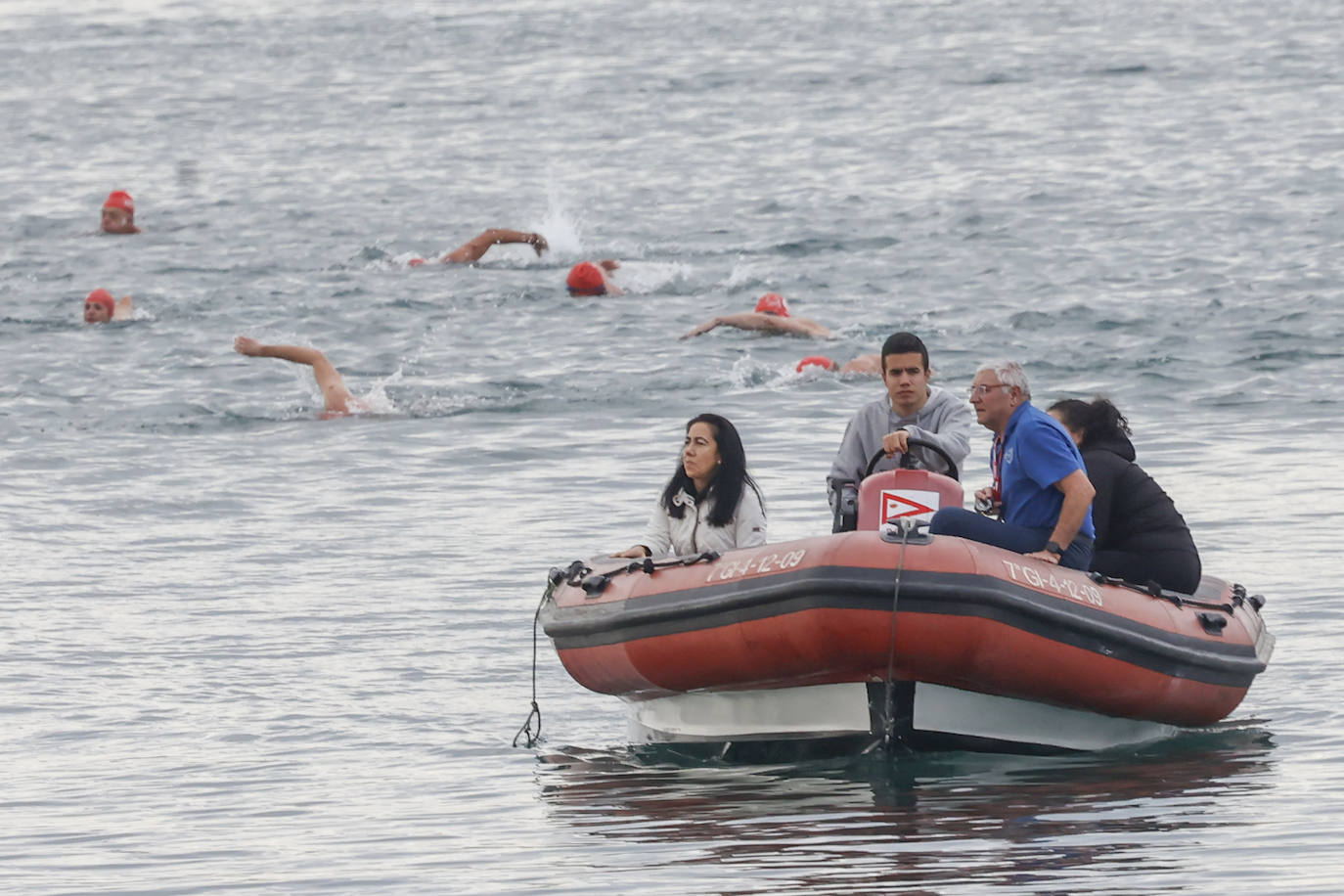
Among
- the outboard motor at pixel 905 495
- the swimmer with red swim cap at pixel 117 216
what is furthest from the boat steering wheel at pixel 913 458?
the swimmer with red swim cap at pixel 117 216

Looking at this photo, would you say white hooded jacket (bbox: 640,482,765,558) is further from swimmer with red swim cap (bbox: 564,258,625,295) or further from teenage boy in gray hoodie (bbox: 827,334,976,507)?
swimmer with red swim cap (bbox: 564,258,625,295)

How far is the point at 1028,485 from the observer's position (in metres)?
8.31

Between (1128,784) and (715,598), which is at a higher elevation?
(715,598)

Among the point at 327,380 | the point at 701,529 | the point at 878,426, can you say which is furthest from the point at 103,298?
the point at 878,426

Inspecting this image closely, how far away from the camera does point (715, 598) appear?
7.98 m

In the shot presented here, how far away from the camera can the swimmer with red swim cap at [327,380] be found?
52.7 ft

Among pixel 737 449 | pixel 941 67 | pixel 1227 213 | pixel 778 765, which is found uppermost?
pixel 941 67

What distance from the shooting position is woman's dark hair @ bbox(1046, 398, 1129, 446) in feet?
29.2

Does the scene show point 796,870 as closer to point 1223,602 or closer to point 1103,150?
point 1223,602

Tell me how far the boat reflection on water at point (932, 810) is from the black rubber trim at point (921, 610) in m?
0.41

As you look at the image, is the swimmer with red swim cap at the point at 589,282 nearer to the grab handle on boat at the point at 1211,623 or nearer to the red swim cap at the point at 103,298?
the red swim cap at the point at 103,298

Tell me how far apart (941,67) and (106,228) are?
18.2m

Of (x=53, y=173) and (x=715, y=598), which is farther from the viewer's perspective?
(x=53, y=173)

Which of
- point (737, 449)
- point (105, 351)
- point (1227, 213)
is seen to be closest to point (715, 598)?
point (737, 449)
